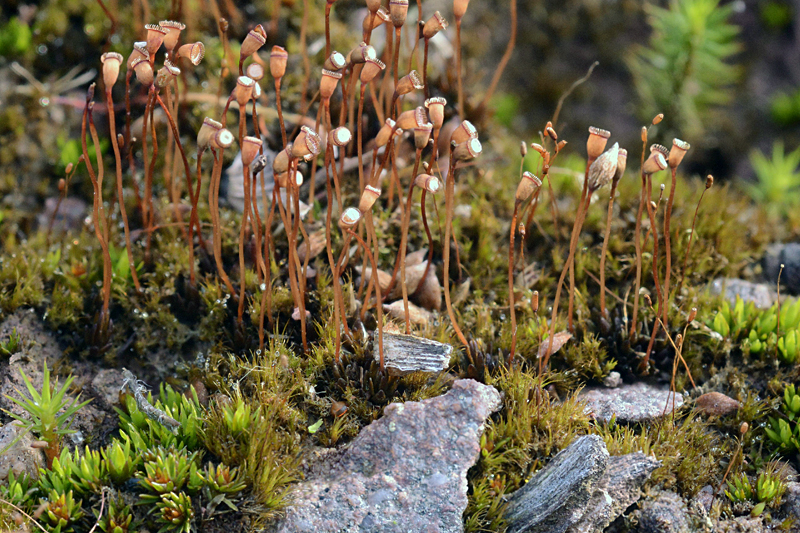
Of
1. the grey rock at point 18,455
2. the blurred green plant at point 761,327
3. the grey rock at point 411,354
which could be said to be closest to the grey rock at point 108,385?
the grey rock at point 18,455

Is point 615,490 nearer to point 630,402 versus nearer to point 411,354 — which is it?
point 630,402

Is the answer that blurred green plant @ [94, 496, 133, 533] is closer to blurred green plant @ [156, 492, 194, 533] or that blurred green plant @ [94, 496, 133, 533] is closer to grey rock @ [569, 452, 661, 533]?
blurred green plant @ [156, 492, 194, 533]

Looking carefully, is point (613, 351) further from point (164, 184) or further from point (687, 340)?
point (164, 184)

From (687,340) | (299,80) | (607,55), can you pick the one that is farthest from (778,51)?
(299,80)

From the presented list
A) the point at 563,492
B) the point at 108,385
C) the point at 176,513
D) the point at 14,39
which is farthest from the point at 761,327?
the point at 14,39

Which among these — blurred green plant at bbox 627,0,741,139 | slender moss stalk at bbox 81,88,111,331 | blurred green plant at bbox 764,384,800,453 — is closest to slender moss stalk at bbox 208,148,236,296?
slender moss stalk at bbox 81,88,111,331
